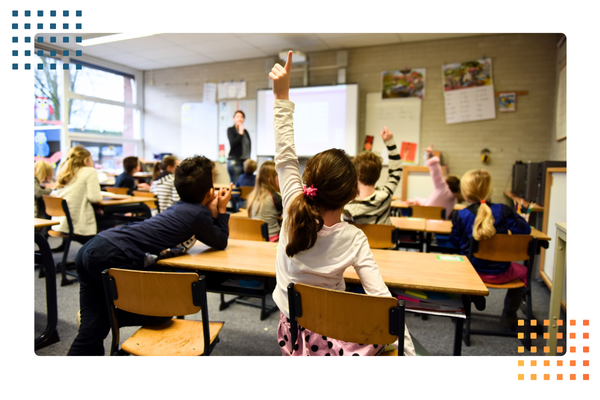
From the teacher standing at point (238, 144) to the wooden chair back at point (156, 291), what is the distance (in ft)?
16.9

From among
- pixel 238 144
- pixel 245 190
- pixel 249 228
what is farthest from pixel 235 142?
pixel 249 228

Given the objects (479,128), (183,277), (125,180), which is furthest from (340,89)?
(183,277)

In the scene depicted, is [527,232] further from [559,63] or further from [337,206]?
[559,63]

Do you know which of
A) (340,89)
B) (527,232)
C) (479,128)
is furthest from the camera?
(340,89)

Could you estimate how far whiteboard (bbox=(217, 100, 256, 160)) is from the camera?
645 cm

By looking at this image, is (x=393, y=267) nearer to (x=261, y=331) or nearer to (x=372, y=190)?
(x=372, y=190)

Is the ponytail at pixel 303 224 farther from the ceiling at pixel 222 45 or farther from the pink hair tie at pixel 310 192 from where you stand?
the ceiling at pixel 222 45

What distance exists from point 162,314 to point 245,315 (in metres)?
1.26

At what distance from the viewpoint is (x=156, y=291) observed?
1.21 meters

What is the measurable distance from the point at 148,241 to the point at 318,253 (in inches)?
31.2

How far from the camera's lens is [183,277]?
1179 millimetres

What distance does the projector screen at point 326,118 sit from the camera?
562 centimetres

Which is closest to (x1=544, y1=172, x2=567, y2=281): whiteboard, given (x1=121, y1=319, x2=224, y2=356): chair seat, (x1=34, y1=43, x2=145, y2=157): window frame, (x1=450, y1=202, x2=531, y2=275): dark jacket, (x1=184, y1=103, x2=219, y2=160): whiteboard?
(x1=450, y1=202, x2=531, y2=275): dark jacket

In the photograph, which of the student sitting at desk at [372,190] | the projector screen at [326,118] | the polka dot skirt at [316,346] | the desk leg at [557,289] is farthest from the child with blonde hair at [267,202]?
the projector screen at [326,118]
